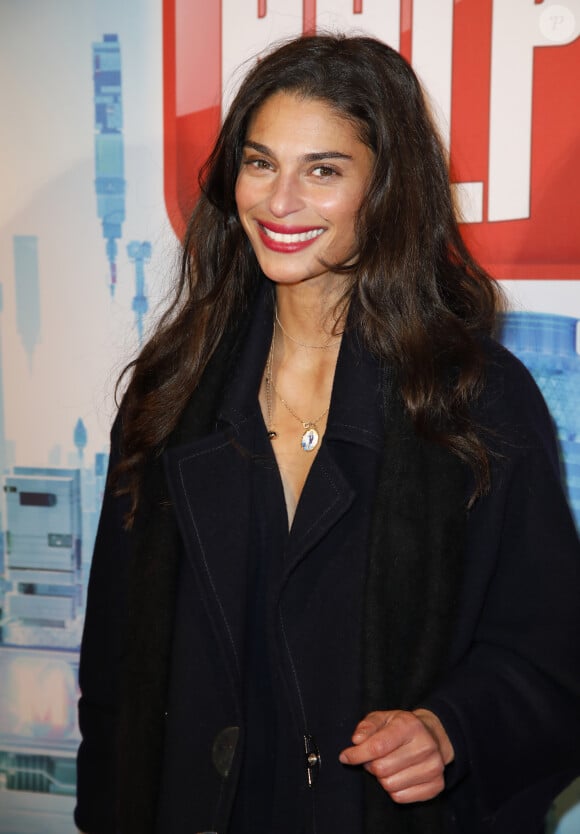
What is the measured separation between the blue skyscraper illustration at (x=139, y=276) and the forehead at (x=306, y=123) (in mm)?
602

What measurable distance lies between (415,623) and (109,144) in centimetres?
119

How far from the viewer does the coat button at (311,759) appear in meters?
1.24

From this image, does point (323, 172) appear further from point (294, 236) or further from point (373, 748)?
point (373, 748)

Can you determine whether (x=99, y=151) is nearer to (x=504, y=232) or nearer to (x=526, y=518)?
(x=504, y=232)

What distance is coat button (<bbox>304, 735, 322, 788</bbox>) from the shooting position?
1235 mm

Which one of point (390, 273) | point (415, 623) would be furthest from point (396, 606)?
point (390, 273)

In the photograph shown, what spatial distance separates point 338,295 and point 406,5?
64 cm

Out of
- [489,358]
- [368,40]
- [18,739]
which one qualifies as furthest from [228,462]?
[18,739]

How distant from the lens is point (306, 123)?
4.34 ft

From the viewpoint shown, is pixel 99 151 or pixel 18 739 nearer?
pixel 99 151

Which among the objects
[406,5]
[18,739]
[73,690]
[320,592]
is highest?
[406,5]

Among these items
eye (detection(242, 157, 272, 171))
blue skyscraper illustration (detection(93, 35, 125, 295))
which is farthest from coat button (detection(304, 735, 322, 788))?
blue skyscraper illustration (detection(93, 35, 125, 295))

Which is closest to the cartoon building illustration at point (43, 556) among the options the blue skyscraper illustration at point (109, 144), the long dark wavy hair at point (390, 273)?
the blue skyscraper illustration at point (109, 144)

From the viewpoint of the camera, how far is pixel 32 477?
6.69ft
